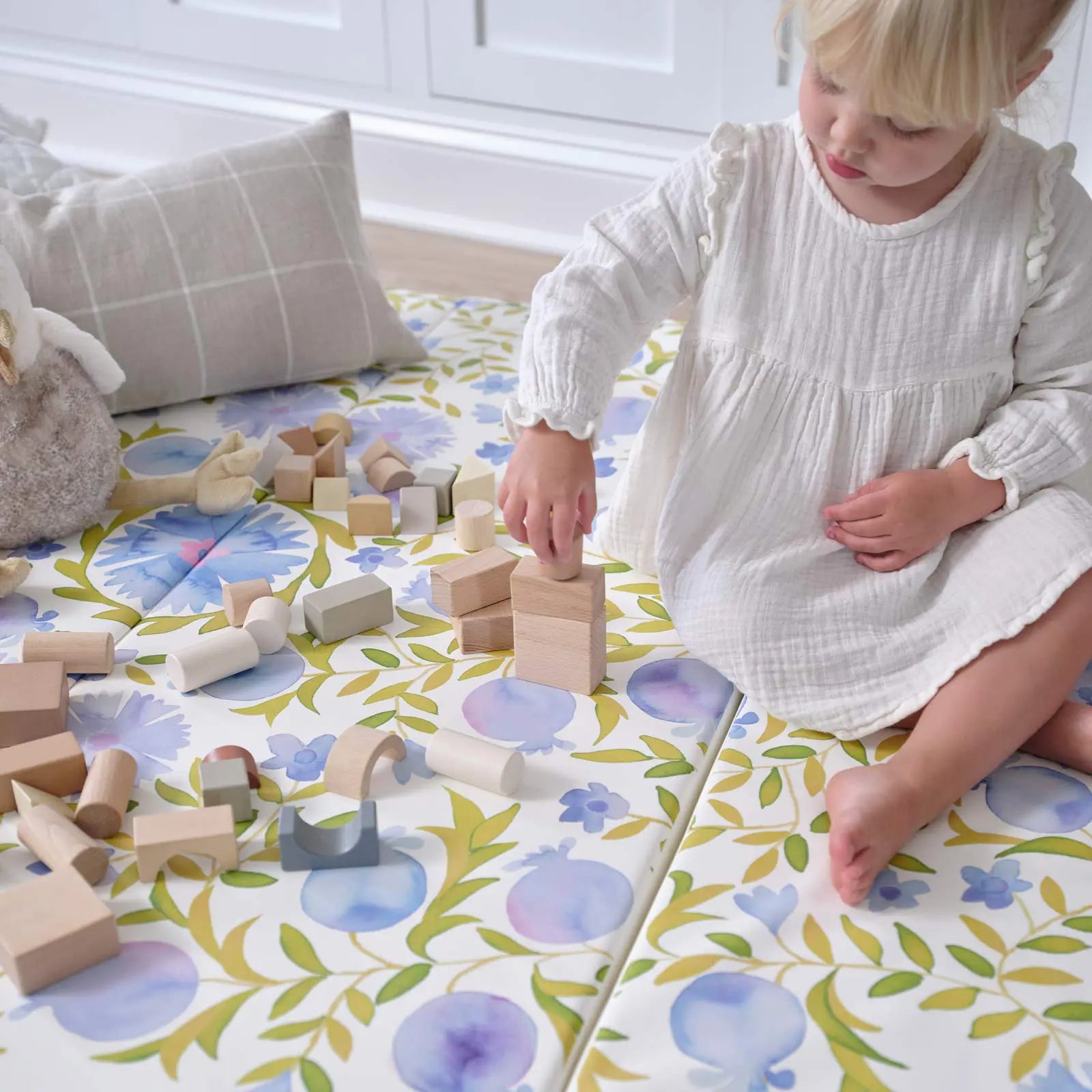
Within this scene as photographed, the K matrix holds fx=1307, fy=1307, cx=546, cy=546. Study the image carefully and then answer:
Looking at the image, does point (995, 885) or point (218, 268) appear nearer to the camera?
point (995, 885)

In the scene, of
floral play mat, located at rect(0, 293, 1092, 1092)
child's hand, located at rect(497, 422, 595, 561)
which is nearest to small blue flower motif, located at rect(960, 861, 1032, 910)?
floral play mat, located at rect(0, 293, 1092, 1092)

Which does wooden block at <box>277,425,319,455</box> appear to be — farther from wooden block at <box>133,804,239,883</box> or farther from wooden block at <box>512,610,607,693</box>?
wooden block at <box>133,804,239,883</box>

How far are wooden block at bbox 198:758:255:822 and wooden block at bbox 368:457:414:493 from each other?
1.41 ft

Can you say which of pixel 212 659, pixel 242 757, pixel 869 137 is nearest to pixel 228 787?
pixel 242 757

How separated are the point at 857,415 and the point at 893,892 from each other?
0.35 meters

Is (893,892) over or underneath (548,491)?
underneath

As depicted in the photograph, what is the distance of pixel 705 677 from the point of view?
38.3 inches

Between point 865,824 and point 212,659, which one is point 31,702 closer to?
point 212,659

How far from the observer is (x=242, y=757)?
860mm

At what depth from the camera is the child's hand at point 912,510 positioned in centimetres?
94

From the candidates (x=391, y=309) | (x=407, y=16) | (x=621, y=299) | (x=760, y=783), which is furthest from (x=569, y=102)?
(x=760, y=783)

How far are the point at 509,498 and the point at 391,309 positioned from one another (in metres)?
0.59

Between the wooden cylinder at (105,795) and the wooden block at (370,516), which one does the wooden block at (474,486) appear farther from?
the wooden cylinder at (105,795)

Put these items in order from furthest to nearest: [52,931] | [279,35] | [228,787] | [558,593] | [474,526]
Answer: [279,35] < [474,526] < [558,593] < [228,787] < [52,931]
